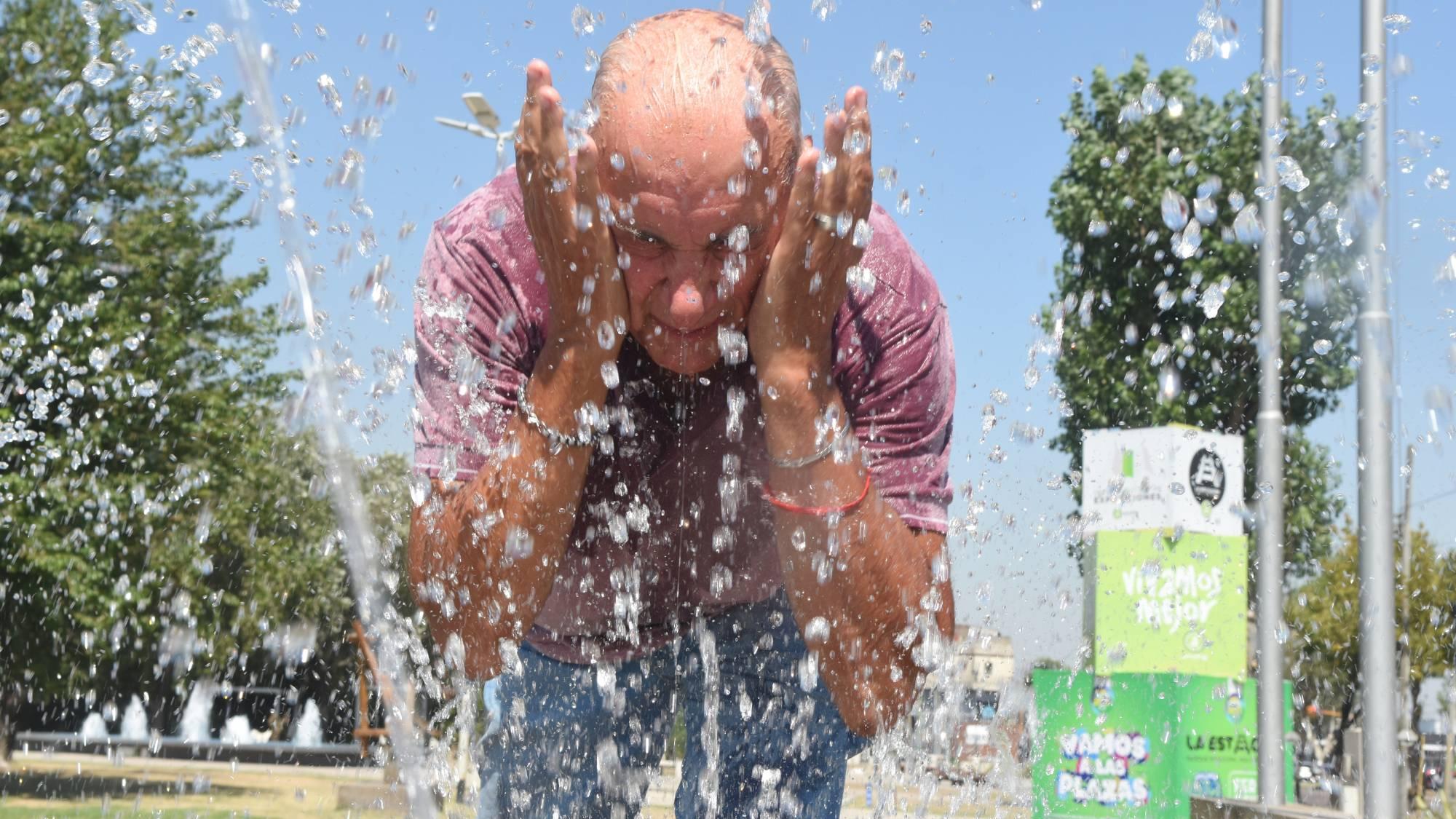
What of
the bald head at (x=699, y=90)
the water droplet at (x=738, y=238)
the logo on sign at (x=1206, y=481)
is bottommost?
the water droplet at (x=738, y=238)

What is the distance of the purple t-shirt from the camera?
91.2 inches

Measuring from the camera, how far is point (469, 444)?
232 cm

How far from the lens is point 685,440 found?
2.46 metres

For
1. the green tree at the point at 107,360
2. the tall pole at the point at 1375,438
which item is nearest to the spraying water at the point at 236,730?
the green tree at the point at 107,360

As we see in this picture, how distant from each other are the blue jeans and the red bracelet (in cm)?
41

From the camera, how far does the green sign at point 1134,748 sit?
30.2 ft

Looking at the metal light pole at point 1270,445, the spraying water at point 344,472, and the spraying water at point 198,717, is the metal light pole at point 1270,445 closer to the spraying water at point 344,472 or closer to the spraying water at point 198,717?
the spraying water at point 344,472

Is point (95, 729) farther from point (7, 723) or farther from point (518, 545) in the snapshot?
point (518, 545)

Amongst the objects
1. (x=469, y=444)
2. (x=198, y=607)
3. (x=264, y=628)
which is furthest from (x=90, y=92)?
(x=469, y=444)

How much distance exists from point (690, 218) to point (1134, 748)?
27.1ft

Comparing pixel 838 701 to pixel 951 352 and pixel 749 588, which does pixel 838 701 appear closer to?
pixel 749 588

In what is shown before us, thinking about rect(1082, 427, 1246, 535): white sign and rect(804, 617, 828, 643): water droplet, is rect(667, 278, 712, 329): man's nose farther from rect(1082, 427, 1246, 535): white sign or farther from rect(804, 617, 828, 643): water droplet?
rect(1082, 427, 1246, 535): white sign

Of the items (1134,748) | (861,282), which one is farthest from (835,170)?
(1134,748)

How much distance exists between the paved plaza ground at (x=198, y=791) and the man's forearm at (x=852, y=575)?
2.47 meters
